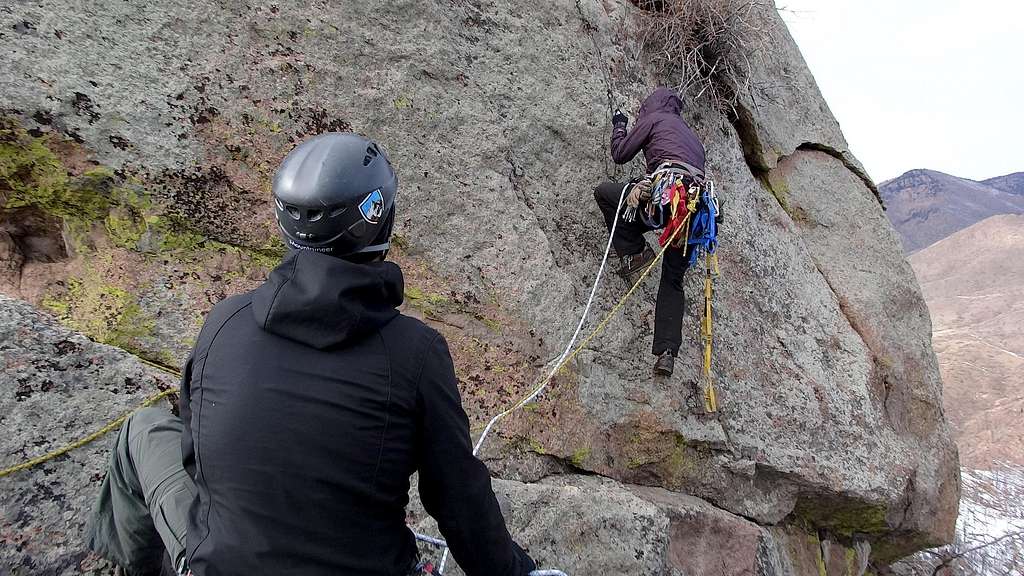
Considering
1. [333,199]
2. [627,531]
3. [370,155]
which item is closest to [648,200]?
[627,531]

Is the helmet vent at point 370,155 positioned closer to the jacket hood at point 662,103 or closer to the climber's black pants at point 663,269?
the climber's black pants at point 663,269

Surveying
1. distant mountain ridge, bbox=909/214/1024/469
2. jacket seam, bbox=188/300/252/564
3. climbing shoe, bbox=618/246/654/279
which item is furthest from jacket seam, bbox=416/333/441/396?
distant mountain ridge, bbox=909/214/1024/469

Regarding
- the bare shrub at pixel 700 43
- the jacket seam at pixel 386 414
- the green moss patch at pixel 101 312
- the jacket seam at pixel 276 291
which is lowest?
the green moss patch at pixel 101 312

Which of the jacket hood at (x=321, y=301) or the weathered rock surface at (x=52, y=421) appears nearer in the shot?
the jacket hood at (x=321, y=301)

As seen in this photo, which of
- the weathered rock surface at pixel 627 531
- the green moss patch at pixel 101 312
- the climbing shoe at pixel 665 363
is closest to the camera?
the green moss patch at pixel 101 312

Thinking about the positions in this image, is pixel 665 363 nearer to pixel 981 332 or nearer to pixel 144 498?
pixel 144 498

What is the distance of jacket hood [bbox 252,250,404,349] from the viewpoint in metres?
1.56

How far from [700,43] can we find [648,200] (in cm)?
241

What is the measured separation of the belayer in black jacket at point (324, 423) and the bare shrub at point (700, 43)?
509cm

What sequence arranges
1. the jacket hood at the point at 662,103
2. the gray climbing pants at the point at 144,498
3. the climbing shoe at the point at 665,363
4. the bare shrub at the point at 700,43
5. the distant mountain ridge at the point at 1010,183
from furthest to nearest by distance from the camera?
the distant mountain ridge at the point at 1010,183 → the bare shrub at the point at 700,43 → the jacket hood at the point at 662,103 → the climbing shoe at the point at 665,363 → the gray climbing pants at the point at 144,498

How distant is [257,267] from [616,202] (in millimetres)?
2604

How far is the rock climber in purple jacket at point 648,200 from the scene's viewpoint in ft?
15.6

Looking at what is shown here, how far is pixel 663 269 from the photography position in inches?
193

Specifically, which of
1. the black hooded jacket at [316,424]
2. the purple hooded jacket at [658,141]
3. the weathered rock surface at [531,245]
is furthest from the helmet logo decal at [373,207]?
the purple hooded jacket at [658,141]
